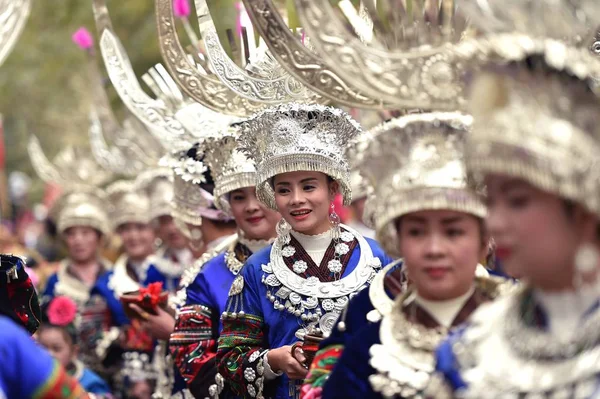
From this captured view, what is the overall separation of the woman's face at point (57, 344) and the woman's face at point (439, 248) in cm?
566

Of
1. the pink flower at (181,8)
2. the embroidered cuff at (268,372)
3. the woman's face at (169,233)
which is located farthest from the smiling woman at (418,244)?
the woman's face at (169,233)

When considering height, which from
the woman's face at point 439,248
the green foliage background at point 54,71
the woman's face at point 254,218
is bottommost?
the woman's face at point 439,248

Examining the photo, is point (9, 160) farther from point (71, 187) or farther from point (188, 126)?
point (188, 126)

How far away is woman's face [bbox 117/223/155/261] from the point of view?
11961 mm

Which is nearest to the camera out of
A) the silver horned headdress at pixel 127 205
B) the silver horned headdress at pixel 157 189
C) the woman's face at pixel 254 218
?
the woman's face at pixel 254 218

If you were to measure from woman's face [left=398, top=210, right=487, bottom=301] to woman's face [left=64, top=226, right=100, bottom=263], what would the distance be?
838 cm

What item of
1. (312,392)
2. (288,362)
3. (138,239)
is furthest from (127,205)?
(312,392)

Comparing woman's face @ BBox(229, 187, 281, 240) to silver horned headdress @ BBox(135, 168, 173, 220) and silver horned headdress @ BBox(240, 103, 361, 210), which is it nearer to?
silver horned headdress @ BBox(240, 103, 361, 210)

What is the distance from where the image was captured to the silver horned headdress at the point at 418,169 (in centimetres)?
400

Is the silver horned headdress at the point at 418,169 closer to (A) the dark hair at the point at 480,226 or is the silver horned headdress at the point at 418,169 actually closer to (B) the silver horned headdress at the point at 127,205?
(A) the dark hair at the point at 480,226

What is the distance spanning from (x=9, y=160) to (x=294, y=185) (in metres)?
20.5

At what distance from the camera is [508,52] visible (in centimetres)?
354

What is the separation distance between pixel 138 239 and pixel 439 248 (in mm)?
8439

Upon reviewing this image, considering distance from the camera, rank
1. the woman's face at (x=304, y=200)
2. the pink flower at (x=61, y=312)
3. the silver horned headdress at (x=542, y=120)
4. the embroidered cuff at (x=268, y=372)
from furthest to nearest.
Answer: the pink flower at (x=61, y=312)
the woman's face at (x=304, y=200)
the embroidered cuff at (x=268, y=372)
the silver horned headdress at (x=542, y=120)
